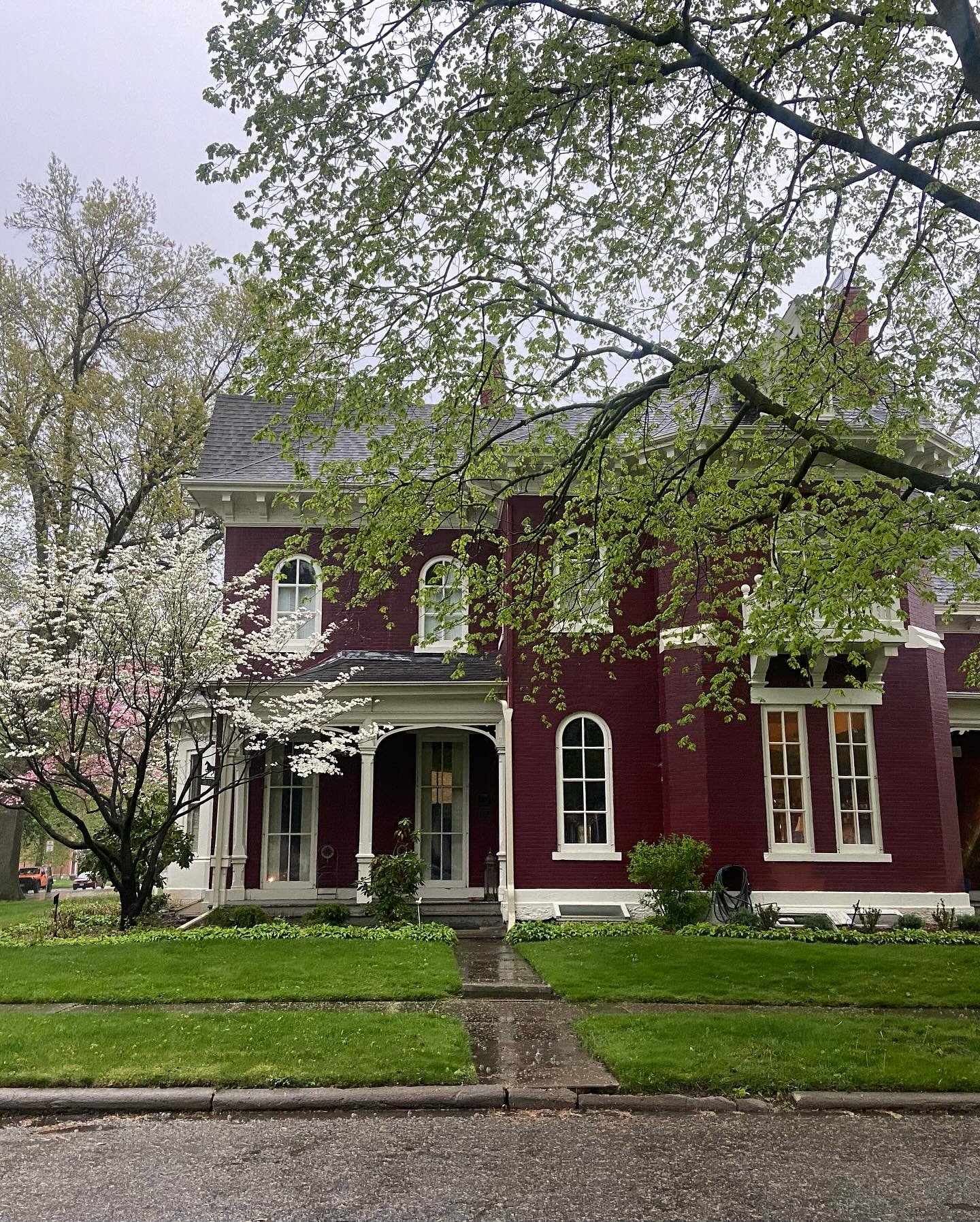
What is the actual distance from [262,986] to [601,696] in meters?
7.99

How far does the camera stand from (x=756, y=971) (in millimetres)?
10469

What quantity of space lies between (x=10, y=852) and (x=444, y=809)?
1302 centimetres

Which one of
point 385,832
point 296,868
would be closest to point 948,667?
point 385,832

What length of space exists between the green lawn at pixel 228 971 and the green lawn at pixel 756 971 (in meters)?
1.47

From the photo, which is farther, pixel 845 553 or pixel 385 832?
pixel 385 832

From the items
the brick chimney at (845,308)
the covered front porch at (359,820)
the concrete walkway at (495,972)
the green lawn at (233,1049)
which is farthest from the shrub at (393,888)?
the brick chimney at (845,308)

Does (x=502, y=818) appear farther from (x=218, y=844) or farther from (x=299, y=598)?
(x=299, y=598)

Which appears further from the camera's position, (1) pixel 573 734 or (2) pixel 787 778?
(1) pixel 573 734

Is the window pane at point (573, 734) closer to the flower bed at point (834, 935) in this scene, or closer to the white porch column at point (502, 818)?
the white porch column at point (502, 818)

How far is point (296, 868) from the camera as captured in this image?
17.4 m

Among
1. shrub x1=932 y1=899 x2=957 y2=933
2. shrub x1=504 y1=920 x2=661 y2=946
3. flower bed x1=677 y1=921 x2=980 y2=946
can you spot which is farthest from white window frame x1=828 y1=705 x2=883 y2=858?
shrub x1=504 y1=920 x2=661 y2=946

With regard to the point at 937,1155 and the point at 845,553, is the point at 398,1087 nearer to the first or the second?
the point at 937,1155

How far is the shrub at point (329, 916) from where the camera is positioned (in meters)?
14.2

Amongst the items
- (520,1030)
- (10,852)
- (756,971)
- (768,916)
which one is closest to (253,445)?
(10,852)
